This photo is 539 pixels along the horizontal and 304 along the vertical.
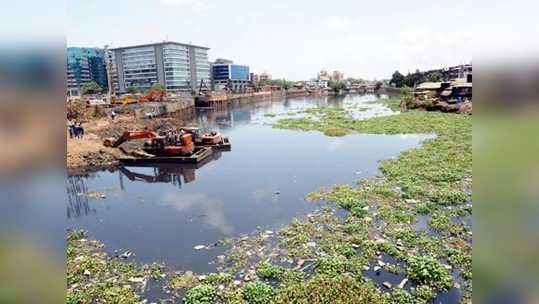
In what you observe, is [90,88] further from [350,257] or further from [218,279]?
[350,257]

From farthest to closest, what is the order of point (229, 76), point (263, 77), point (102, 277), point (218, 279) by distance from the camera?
point (263, 77) < point (229, 76) < point (102, 277) < point (218, 279)

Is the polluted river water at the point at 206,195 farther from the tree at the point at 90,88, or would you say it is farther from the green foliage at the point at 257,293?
the tree at the point at 90,88

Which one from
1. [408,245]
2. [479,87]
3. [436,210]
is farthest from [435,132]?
[479,87]

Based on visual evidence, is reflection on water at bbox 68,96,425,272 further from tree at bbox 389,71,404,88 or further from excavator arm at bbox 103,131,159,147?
tree at bbox 389,71,404,88

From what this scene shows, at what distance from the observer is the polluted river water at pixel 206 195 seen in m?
8.41

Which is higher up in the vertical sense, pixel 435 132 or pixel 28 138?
pixel 28 138

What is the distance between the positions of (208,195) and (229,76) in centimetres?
9728

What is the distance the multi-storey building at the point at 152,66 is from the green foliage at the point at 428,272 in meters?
85.3

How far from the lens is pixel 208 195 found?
12.0 metres

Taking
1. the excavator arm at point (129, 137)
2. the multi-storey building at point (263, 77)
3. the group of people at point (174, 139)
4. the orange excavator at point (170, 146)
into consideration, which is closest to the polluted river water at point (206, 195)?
the orange excavator at point (170, 146)

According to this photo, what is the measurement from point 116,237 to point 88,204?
3.86 metres

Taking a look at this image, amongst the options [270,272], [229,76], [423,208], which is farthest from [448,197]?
[229,76]

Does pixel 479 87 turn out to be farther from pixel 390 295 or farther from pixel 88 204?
pixel 88 204

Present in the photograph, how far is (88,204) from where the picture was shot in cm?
1184
